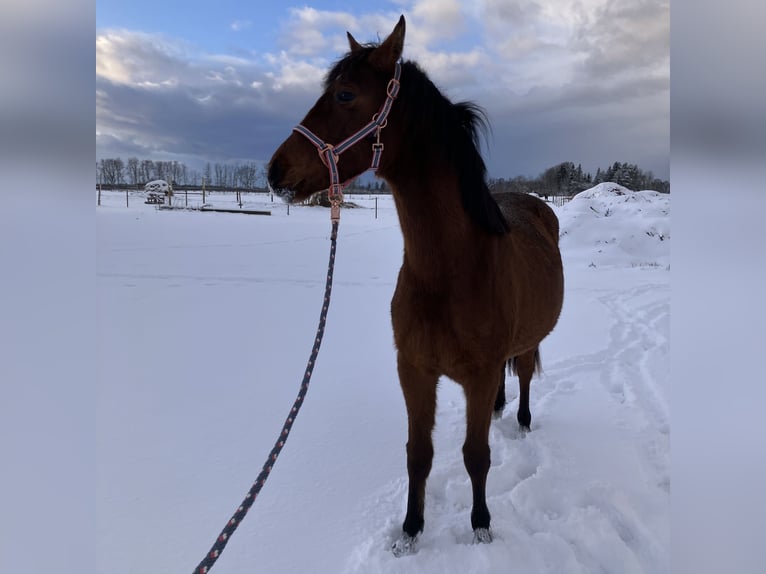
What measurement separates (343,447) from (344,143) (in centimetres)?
197

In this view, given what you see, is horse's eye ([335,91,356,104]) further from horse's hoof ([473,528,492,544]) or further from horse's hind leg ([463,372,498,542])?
horse's hoof ([473,528,492,544])

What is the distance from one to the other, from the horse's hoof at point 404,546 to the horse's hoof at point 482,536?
0.28 meters

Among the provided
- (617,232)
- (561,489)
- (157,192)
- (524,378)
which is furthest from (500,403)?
(157,192)

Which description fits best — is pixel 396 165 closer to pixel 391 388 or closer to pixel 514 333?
pixel 514 333

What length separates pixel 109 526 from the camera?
6.35ft

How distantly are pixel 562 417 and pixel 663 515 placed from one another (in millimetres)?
1108

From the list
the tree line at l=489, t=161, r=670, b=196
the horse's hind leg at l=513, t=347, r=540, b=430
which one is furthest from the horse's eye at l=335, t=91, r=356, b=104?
the tree line at l=489, t=161, r=670, b=196

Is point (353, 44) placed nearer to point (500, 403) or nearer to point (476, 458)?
point (476, 458)

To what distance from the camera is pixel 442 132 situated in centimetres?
185

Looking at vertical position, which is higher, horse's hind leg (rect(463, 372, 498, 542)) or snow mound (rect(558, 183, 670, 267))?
snow mound (rect(558, 183, 670, 267))

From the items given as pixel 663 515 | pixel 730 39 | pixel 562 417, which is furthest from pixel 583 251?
pixel 730 39

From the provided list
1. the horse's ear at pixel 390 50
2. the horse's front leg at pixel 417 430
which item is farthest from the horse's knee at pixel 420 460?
the horse's ear at pixel 390 50

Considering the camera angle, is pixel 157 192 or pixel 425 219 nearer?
pixel 425 219

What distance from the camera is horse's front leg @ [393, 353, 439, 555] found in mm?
2062
